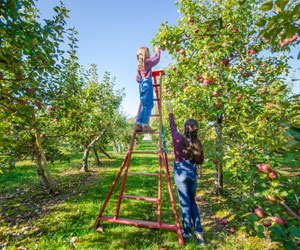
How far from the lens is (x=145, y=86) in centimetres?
324

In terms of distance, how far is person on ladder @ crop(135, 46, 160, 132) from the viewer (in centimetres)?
323

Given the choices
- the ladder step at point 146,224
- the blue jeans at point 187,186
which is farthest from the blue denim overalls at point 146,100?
the ladder step at point 146,224

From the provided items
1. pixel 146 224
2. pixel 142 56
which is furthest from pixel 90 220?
pixel 142 56

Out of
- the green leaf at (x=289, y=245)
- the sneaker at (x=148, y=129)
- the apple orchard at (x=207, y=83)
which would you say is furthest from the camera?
the sneaker at (x=148, y=129)

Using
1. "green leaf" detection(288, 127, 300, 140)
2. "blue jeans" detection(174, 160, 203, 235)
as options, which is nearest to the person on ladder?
"blue jeans" detection(174, 160, 203, 235)

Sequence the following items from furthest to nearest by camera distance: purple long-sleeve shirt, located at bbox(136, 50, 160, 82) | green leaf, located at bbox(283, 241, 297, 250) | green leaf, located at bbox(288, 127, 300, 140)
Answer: purple long-sleeve shirt, located at bbox(136, 50, 160, 82)
green leaf, located at bbox(283, 241, 297, 250)
green leaf, located at bbox(288, 127, 300, 140)

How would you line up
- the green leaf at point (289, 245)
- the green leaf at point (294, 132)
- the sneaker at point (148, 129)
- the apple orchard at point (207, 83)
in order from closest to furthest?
1. the green leaf at point (294, 132)
2. the green leaf at point (289, 245)
3. the apple orchard at point (207, 83)
4. the sneaker at point (148, 129)

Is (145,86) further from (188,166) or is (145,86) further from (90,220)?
(90,220)

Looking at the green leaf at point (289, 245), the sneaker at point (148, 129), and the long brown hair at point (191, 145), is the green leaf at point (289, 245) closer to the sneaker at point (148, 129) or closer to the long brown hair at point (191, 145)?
the long brown hair at point (191, 145)

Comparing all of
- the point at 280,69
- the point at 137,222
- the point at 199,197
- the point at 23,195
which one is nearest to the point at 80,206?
the point at 137,222

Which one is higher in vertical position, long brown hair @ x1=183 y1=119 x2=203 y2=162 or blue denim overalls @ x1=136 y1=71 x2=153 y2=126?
blue denim overalls @ x1=136 y1=71 x2=153 y2=126

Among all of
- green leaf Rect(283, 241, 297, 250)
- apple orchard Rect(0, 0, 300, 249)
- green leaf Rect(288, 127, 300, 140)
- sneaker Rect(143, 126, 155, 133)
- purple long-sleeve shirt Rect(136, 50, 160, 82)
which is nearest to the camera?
green leaf Rect(288, 127, 300, 140)

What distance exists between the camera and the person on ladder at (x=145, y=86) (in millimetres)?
3227

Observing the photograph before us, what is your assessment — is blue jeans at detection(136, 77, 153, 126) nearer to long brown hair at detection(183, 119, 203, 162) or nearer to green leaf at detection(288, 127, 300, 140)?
long brown hair at detection(183, 119, 203, 162)
